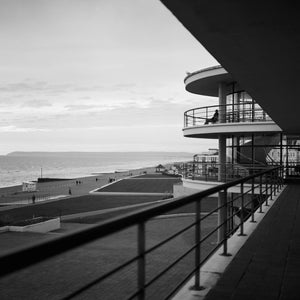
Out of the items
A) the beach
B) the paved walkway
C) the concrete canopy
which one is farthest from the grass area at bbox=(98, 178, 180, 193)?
the concrete canopy

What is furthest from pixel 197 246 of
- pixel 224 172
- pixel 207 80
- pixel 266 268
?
pixel 207 80

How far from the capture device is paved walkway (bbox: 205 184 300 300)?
13.2 ft

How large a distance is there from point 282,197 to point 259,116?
7894mm

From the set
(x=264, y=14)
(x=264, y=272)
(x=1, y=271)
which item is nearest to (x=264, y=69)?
(x=264, y=14)

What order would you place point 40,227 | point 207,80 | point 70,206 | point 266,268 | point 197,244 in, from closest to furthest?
point 197,244
point 266,268
point 207,80
point 40,227
point 70,206

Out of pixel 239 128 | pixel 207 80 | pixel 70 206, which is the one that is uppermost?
pixel 207 80

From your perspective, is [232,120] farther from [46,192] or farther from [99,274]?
[46,192]

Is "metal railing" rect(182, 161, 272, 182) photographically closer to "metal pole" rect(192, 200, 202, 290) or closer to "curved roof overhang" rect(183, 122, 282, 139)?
"curved roof overhang" rect(183, 122, 282, 139)

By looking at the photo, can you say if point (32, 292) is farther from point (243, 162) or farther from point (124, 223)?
point (243, 162)

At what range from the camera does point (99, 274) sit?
1315 cm

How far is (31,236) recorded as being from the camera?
20.4m

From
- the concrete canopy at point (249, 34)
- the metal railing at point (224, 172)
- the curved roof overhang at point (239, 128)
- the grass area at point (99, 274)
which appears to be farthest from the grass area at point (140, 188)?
the concrete canopy at point (249, 34)

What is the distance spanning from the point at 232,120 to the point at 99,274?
11.2 metres

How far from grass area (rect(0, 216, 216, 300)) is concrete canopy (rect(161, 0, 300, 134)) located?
5375 mm
